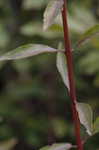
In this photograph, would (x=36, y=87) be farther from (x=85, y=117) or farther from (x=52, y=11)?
(x=52, y=11)

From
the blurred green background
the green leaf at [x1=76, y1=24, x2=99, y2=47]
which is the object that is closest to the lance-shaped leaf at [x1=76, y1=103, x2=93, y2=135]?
the green leaf at [x1=76, y1=24, x2=99, y2=47]

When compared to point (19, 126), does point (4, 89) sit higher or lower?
higher

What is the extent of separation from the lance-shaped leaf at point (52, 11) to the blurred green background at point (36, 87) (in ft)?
4.62

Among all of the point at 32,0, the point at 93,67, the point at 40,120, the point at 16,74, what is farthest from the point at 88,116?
the point at 16,74

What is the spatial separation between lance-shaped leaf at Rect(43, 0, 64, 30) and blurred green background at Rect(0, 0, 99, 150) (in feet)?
4.62

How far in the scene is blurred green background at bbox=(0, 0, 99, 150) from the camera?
2352 mm

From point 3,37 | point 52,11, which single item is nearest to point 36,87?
point 3,37

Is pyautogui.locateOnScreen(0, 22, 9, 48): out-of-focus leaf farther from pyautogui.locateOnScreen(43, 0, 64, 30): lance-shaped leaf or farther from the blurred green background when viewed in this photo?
pyautogui.locateOnScreen(43, 0, 64, 30): lance-shaped leaf

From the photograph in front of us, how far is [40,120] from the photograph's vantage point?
8.09 feet

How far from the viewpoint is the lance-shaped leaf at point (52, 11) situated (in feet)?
2.65

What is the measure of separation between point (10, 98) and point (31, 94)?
0.37ft

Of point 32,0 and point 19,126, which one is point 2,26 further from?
point 19,126

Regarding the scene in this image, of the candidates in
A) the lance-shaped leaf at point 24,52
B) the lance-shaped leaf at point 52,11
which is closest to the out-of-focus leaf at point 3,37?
the lance-shaped leaf at point 24,52

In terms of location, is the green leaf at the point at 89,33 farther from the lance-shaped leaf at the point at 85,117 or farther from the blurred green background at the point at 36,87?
the blurred green background at the point at 36,87
